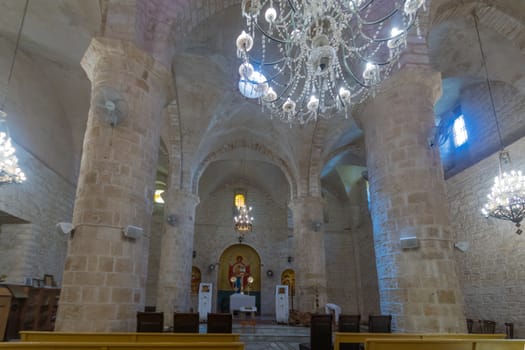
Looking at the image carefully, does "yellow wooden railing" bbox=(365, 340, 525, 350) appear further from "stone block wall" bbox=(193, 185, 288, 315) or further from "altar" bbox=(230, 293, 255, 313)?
"stone block wall" bbox=(193, 185, 288, 315)

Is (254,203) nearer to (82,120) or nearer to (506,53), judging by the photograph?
(82,120)

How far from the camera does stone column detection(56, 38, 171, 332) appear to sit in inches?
197

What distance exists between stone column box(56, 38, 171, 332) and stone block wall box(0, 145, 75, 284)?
5.52m

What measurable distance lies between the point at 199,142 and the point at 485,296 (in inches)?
437

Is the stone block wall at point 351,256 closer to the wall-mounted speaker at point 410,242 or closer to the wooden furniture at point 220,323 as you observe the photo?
the wall-mounted speaker at point 410,242

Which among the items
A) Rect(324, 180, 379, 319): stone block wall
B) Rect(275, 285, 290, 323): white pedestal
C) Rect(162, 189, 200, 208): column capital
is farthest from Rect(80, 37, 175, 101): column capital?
Rect(324, 180, 379, 319): stone block wall

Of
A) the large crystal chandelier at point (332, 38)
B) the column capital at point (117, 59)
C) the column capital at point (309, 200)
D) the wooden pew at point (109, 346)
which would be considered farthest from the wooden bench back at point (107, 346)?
the column capital at point (309, 200)

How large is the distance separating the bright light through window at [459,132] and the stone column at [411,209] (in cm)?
680

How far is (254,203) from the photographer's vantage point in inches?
836

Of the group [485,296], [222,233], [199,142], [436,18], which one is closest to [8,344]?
[436,18]

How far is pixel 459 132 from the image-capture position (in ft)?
42.3

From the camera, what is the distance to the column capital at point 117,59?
595cm

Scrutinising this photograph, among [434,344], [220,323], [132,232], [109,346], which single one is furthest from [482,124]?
[109,346]

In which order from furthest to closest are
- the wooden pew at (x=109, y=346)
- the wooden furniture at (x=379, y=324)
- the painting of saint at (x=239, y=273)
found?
the painting of saint at (x=239, y=273) → the wooden furniture at (x=379, y=324) → the wooden pew at (x=109, y=346)
